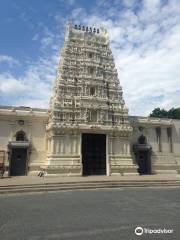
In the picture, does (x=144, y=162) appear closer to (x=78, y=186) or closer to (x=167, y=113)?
(x=78, y=186)

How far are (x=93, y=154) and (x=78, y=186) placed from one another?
9757 mm

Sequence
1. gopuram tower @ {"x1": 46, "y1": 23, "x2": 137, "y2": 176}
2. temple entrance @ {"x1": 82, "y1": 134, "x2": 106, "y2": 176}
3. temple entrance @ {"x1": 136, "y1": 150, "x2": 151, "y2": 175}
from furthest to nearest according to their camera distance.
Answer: temple entrance @ {"x1": 136, "y1": 150, "x2": 151, "y2": 175} → temple entrance @ {"x1": 82, "y1": 134, "x2": 106, "y2": 176} → gopuram tower @ {"x1": 46, "y1": 23, "x2": 137, "y2": 176}

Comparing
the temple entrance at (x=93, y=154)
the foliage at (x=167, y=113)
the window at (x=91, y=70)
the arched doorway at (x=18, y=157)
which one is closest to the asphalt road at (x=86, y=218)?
the temple entrance at (x=93, y=154)

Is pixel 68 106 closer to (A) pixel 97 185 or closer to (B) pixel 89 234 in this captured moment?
(A) pixel 97 185

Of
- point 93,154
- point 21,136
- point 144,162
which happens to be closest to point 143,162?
point 144,162

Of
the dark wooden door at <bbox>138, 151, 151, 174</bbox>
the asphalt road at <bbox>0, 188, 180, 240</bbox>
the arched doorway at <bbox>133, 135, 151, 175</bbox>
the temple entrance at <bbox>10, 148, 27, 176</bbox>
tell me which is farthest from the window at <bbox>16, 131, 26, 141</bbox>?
the dark wooden door at <bbox>138, 151, 151, 174</bbox>

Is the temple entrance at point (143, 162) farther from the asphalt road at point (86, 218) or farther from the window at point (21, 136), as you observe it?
the asphalt road at point (86, 218)

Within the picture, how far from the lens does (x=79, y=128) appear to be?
2828 centimetres

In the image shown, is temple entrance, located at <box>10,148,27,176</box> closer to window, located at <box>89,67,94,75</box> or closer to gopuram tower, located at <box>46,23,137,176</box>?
gopuram tower, located at <box>46,23,137,176</box>

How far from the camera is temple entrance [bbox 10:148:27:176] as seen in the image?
1127 inches

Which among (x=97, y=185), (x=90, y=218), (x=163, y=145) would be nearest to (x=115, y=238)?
(x=90, y=218)

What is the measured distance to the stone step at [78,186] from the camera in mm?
17809

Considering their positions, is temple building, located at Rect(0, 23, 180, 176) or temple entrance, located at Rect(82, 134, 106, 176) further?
temple entrance, located at Rect(82, 134, 106, 176)

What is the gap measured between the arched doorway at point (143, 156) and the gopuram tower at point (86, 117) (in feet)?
12.8
